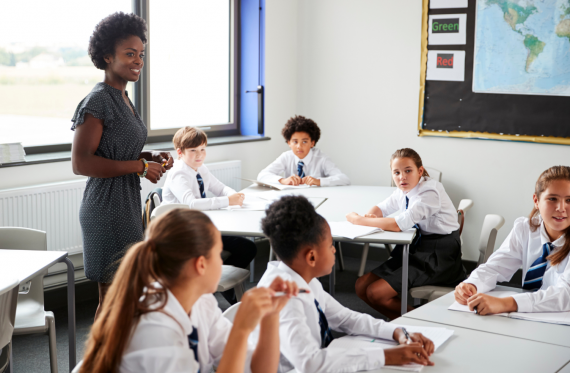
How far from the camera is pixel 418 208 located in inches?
114

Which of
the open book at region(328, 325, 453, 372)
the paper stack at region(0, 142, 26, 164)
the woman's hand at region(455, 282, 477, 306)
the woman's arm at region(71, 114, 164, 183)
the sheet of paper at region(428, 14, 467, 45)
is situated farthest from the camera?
the sheet of paper at region(428, 14, 467, 45)

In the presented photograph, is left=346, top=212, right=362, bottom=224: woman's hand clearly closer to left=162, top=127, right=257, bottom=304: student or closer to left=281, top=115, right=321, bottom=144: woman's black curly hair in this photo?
left=162, top=127, right=257, bottom=304: student

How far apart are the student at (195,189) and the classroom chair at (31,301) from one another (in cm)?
94

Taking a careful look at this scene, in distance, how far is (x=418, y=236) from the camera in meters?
3.05

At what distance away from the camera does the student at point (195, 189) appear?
3314mm

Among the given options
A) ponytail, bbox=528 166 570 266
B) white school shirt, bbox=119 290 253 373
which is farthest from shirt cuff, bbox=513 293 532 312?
white school shirt, bbox=119 290 253 373

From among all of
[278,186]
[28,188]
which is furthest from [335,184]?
[28,188]

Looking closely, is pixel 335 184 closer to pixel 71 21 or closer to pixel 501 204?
pixel 501 204

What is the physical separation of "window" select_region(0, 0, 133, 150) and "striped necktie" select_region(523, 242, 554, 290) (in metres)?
2.87

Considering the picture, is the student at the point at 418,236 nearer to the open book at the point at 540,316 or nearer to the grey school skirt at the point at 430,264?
the grey school skirt at the point at 430,264

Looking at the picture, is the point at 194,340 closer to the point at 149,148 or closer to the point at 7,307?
the point at 7,307

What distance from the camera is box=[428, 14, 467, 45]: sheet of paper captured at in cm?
421

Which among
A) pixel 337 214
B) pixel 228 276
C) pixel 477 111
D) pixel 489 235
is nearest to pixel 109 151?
pixel 228 276

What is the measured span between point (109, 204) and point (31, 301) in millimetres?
559
